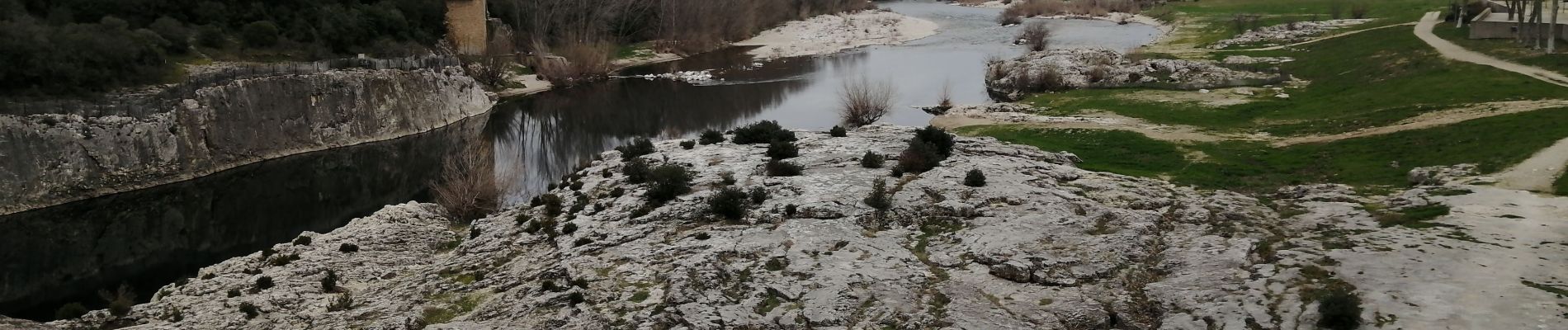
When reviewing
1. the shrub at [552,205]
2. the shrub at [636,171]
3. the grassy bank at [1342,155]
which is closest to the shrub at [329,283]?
the shrub at [552,205]

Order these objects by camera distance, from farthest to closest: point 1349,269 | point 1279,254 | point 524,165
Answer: point 524,165, point 1279,254, point 1349,269

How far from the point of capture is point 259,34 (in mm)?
64688

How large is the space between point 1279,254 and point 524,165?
33.0 m

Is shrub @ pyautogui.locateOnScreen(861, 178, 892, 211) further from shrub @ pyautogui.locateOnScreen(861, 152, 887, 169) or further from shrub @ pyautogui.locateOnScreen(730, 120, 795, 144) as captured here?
shrub @ pyautogui.locateOnScreen(730, 120, 795, 144)

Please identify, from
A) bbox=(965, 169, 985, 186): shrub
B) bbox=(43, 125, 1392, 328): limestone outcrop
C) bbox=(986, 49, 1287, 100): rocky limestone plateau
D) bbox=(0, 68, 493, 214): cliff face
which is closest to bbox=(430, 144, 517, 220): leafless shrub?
bbox=(43, 125, 1392, 328): limestone outcrop

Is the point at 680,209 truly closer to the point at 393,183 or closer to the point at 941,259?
the point at 941,259

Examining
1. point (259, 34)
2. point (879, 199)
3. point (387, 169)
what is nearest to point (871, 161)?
point (879, 199)

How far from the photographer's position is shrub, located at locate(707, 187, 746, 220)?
2727 centimetres

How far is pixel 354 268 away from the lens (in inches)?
1086

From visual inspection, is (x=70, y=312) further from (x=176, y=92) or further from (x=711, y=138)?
(x=176, y=92)

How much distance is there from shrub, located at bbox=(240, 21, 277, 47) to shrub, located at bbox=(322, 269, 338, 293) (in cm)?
4543

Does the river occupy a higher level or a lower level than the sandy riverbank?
lower

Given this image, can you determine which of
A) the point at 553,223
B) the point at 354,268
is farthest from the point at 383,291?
the point at 553,223

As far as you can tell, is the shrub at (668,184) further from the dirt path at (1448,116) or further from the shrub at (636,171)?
the dirt path at (1448,116)
